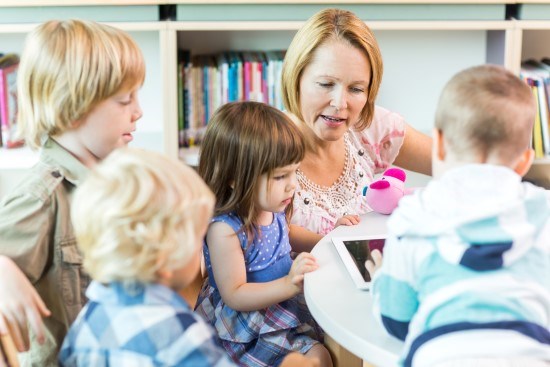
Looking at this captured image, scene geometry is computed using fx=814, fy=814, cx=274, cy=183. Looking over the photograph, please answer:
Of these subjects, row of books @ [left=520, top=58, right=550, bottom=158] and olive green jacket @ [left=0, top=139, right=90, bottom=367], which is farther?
row of books @ [left=520, top=58, right=550, bottom=158]

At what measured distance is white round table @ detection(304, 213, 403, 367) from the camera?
115 cm

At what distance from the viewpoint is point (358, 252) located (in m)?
1.49

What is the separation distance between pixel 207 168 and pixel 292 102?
408 millimetres

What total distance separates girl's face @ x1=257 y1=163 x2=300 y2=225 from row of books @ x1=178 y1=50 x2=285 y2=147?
1220 millimetres

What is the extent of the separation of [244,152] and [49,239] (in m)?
0.41

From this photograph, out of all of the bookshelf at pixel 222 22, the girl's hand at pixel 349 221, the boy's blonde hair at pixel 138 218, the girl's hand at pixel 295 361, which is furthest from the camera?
the bookshelf at pixel 222 22

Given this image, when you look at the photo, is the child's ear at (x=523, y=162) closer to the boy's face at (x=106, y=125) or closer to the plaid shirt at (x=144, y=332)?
the plaid shirt at (x=144, y=332)

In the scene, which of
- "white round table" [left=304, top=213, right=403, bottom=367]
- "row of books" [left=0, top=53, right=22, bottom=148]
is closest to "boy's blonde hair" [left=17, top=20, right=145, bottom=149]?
"white round table" [left=304, top=213, right=403, bottom=367]

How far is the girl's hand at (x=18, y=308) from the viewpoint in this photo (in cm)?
121


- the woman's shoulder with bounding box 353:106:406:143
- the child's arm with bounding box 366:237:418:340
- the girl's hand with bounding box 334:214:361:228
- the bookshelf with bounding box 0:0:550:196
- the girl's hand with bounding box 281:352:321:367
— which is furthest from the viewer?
the bookshelf with bounding box 0:0:550:196

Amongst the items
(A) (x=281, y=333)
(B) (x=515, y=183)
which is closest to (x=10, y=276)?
(A) (x=281, y=333)

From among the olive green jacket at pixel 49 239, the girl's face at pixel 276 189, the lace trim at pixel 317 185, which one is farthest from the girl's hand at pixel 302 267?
the lace trim at pixel 317 185

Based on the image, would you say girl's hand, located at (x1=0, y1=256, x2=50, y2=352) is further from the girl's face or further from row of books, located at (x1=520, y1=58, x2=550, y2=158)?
row of books, located at (x1=520, y1=58, x2=550, y2=158)

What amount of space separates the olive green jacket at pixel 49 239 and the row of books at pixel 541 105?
1.88 metres
